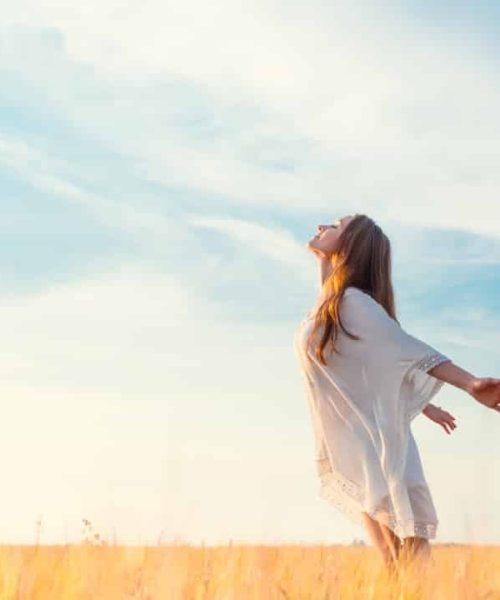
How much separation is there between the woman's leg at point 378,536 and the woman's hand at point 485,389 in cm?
87

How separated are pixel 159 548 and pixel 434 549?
2196 mm

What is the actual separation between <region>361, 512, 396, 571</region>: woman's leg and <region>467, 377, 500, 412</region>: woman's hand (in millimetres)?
873

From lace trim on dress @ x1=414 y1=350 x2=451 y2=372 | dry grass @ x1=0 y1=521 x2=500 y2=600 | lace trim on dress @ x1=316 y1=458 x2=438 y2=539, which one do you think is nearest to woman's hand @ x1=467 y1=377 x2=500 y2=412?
lace trim on dress @ x1=414 y1=350 x2=451 y2=372

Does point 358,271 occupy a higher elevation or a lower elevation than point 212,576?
higher

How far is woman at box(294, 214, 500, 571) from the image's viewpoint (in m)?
5.97

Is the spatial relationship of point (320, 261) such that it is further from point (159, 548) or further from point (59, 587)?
point (59, 587)

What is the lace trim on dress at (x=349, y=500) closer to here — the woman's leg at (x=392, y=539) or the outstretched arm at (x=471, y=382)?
the woman's leg at (x=392, y=539)

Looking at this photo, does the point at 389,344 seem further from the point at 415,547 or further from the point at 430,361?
the point at 415,547

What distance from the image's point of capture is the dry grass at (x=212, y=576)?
3.82m

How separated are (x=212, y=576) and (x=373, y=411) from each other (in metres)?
2.21

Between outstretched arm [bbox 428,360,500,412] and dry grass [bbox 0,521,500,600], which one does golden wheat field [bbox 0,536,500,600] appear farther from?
outstretched arm [bbox 428,360,500,412]

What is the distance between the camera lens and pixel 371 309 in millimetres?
6016

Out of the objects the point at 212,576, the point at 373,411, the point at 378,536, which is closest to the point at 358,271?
the point at 373,411

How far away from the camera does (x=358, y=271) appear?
6203mm
